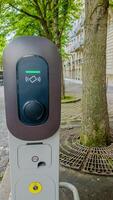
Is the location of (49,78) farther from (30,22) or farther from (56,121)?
(30,22)

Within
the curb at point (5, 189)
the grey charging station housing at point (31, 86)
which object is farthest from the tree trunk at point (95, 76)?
the grey charging station housing at point (31, 86)

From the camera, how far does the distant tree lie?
28.3 feet

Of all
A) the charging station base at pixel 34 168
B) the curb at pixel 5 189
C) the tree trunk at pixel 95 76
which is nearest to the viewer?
the charging station base at pixel 34 168

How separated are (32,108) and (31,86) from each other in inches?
5.3

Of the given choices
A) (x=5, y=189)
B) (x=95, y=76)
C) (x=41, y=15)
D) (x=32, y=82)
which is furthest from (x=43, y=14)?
(x=32, y=82)

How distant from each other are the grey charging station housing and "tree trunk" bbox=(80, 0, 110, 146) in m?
2.08

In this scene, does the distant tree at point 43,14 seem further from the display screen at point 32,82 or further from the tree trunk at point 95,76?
the display screen at point 32,82

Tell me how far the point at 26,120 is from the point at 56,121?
19cm

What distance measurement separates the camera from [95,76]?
349cm

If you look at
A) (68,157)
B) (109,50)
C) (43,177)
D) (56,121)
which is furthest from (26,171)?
(109,50)

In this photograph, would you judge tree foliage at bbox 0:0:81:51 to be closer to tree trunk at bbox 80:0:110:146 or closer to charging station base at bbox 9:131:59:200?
tree trunk at bbox 80:0:110:146

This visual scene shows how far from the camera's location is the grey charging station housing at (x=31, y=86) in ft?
4.66

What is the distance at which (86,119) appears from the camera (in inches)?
141

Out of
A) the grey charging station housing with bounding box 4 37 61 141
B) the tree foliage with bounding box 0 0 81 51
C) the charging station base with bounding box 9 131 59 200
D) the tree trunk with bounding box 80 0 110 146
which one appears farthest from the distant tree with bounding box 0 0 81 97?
the charging station base with bounding box 9 131 59 200
